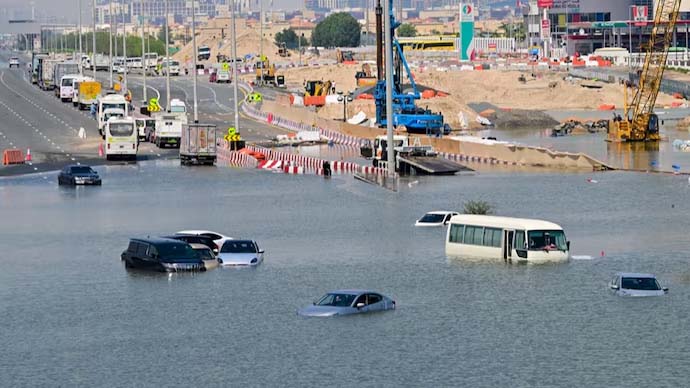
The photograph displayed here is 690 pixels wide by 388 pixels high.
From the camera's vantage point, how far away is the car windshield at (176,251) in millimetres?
61312

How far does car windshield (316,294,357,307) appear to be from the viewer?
52.0 m

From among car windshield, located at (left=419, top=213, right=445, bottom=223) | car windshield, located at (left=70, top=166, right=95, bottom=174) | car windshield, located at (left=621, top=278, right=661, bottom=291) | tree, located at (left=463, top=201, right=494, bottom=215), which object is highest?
car windshield, located at (left=70, top=166, right=95, bottom=174)

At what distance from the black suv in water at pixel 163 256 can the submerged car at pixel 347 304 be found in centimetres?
945

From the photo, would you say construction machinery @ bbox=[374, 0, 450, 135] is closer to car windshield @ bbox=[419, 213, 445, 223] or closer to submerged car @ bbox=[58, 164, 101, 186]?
submerged car @ bbox=[58, 164, 101, 186]

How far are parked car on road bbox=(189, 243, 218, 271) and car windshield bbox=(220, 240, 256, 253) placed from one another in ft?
2.03

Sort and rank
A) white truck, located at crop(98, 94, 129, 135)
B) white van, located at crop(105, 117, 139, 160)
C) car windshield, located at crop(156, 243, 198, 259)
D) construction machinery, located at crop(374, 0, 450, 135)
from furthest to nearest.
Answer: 1. white truck, located at crop(98, 94, 129, 135)
2. construction machinery, located at crop(374, 0, 450, 135)
3. white van, located at crop(105, 117, 139, 160)
4. car windshield, located at crop(156, 243, 198, 259)

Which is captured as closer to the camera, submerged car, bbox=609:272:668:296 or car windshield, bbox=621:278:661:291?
submerged car, bbox=609:272:668:296

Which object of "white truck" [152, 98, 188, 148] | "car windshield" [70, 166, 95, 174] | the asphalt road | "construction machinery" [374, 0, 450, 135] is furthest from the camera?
"construction machinery" [374, 0, 450, 135]

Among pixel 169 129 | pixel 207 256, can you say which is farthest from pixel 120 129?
pixel 207 256

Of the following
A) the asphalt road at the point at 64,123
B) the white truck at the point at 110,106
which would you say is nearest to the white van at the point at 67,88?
the asphalt road at the point at 64,123

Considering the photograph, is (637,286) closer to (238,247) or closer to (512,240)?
(512,240)

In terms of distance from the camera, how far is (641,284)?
179 ft

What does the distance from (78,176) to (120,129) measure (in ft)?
45.4

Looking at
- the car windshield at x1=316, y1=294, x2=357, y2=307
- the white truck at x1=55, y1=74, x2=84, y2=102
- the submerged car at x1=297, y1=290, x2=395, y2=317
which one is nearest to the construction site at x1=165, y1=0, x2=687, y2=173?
the white truck at x1=55, y1=74, x2=84, y2=102
